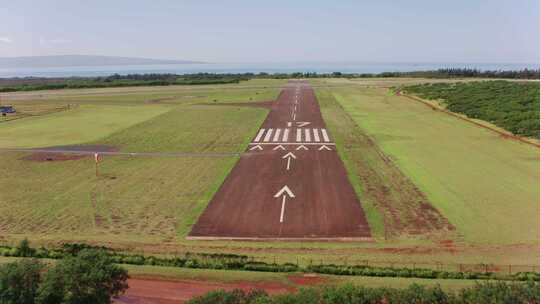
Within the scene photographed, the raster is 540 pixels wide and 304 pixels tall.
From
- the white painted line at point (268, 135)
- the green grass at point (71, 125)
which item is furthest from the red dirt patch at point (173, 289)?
the green grass at point (71, 125)

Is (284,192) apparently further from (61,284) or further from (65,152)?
(65,152)

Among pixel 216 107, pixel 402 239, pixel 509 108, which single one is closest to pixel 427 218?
pixel 402 239

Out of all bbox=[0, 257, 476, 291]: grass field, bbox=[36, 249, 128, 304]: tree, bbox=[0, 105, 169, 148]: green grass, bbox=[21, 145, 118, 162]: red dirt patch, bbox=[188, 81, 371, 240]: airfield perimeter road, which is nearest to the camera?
bbox=[36, 249, 128, 304]: tree

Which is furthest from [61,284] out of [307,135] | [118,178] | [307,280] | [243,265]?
[307,135]

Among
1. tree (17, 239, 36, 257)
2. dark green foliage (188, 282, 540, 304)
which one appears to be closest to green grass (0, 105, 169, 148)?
tree (17, 239, 36, 257)

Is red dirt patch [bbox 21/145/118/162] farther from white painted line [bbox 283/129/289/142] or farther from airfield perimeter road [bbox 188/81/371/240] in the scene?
white painted line [bbox 283/129/289/142]
